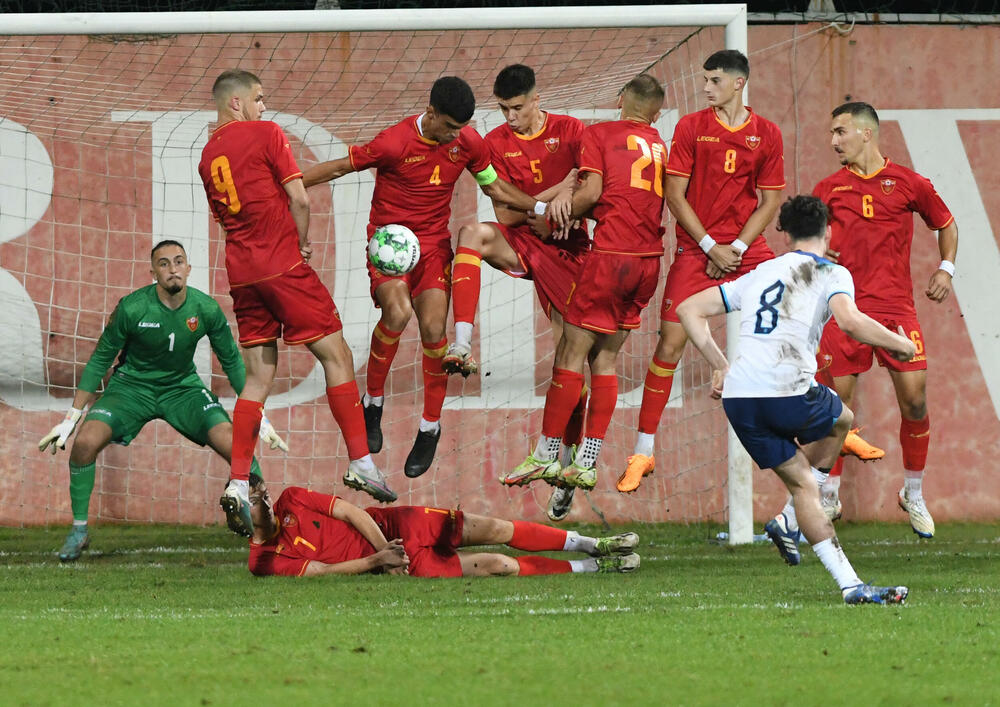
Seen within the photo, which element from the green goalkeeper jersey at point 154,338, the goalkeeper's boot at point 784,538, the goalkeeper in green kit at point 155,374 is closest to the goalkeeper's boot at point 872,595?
the goalkeeper's boot at point 784,538

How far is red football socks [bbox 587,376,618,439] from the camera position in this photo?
782cm

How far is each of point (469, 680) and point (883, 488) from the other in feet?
22.8

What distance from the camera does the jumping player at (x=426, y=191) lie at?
25.1 ft

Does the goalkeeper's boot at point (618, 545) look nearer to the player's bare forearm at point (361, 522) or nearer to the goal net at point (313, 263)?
the player's bare forearm at point (361, 522)

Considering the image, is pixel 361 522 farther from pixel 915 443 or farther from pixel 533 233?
pixel 915 443

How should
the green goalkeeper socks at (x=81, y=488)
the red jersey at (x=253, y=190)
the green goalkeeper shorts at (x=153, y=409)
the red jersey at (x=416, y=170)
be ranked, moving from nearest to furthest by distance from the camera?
the red jersey at (x=253, y=190) → the red jersey at (x=416, y=170) → the green goalkeeper socks at (x=81, y=488) → the green goalkeeper shorts at (x=153, y=409)

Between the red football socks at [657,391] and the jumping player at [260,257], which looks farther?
the red football socks at [657,391]

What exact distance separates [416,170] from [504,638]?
362 cm

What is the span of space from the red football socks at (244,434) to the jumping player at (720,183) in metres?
2.15

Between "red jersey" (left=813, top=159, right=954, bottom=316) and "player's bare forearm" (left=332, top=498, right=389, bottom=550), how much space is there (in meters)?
3.38

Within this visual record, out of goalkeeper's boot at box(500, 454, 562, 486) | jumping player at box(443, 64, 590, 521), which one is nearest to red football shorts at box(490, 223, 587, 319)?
jumping player at box(443, 64, 590, 521)

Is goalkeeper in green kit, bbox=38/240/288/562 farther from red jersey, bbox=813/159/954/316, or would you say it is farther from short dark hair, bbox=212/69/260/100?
red jersey, bbox=813/159/954/316

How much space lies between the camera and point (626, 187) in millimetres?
7680

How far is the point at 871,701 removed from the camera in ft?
12.8
